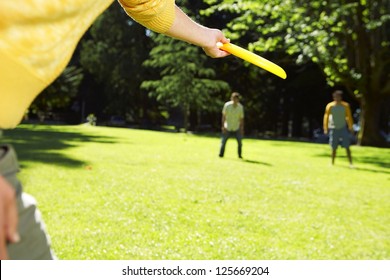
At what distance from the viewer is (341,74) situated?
95.9 ft

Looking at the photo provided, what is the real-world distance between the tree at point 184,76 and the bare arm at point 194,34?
42.2 metres

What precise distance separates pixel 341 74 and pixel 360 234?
22.9 m

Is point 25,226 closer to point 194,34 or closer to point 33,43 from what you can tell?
point 33,43

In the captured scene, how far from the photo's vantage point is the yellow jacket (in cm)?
146

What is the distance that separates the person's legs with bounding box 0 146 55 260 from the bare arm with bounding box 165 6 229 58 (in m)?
0.77

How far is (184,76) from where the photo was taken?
4497 cm

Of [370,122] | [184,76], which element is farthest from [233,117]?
[184,76]

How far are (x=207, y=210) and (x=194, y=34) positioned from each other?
6.51 meters

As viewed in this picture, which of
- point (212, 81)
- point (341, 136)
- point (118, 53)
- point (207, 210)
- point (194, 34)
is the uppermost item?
point (118, 53)

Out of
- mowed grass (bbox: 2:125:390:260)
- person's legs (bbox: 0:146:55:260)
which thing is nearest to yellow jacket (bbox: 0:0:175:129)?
person's legs (bbox: 0:146:55:260)

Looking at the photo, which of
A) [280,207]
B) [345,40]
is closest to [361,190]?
[280,207]

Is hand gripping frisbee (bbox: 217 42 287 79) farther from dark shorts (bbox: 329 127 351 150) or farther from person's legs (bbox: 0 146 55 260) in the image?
dark shorts (bbox: 329 127 351 150)

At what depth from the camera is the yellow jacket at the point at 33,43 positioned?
1462mm

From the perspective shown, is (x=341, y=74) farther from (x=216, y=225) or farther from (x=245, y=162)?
(x=216, y=225)
